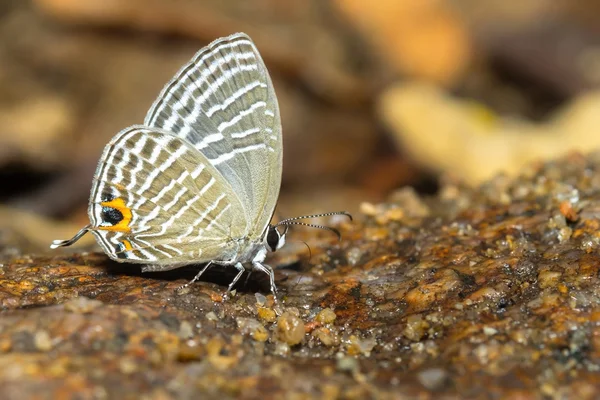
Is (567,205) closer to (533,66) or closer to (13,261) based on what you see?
(13,261)

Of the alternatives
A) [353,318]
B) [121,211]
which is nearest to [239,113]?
[121,211]

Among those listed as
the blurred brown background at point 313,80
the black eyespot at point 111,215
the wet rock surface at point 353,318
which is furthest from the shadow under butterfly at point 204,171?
the blurred brown background at point 313,80

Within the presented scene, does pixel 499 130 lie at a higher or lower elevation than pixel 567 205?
higher

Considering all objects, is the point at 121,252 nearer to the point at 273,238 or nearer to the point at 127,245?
the point at 127,245

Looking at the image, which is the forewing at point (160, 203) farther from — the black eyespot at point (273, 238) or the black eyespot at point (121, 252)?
the black eyespot at point (273, 238)

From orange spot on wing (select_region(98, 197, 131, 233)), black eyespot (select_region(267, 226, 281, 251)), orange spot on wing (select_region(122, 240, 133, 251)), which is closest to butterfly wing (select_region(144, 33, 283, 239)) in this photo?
black eyespot (select_region(267, 226, 281, 251))

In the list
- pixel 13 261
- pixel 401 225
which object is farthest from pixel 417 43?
pixel 13 261

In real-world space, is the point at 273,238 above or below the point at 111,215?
above
